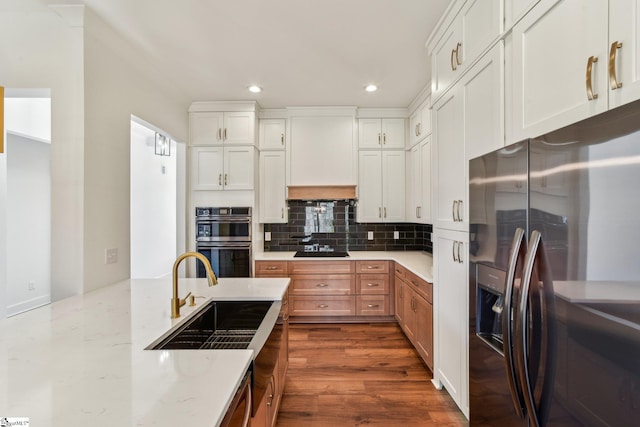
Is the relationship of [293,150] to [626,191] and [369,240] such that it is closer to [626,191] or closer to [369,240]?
[369,240]

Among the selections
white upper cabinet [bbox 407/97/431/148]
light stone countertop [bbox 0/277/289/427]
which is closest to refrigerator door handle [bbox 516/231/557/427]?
light stone countertop [bbox 0/277/289/427]

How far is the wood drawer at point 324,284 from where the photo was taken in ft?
11.4

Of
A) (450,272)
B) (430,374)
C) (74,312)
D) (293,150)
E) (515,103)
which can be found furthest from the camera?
(293,150)

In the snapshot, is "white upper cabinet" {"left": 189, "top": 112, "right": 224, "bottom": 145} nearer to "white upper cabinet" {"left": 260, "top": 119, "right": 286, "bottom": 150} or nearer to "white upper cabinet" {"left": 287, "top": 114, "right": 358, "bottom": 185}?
"white upper cabinet" {"left": 260, "top": 119, "right": 286, "bottom": 150}

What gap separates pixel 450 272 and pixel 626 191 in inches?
54.8

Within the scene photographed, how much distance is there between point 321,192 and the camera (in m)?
3.76

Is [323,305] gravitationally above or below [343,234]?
below

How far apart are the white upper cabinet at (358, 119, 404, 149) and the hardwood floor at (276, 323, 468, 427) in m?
2.31

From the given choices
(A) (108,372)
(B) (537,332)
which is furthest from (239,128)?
(B) (537,332)

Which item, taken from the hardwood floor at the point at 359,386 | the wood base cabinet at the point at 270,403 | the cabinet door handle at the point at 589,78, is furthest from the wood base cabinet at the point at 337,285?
the cabinet door handle at the point at 589,78

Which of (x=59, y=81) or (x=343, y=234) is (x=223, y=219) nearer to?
(x=343, y=234)

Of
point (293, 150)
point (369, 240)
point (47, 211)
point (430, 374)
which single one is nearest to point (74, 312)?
point (430, 374)

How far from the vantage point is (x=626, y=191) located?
0.65 m

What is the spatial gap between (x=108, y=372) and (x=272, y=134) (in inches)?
129
